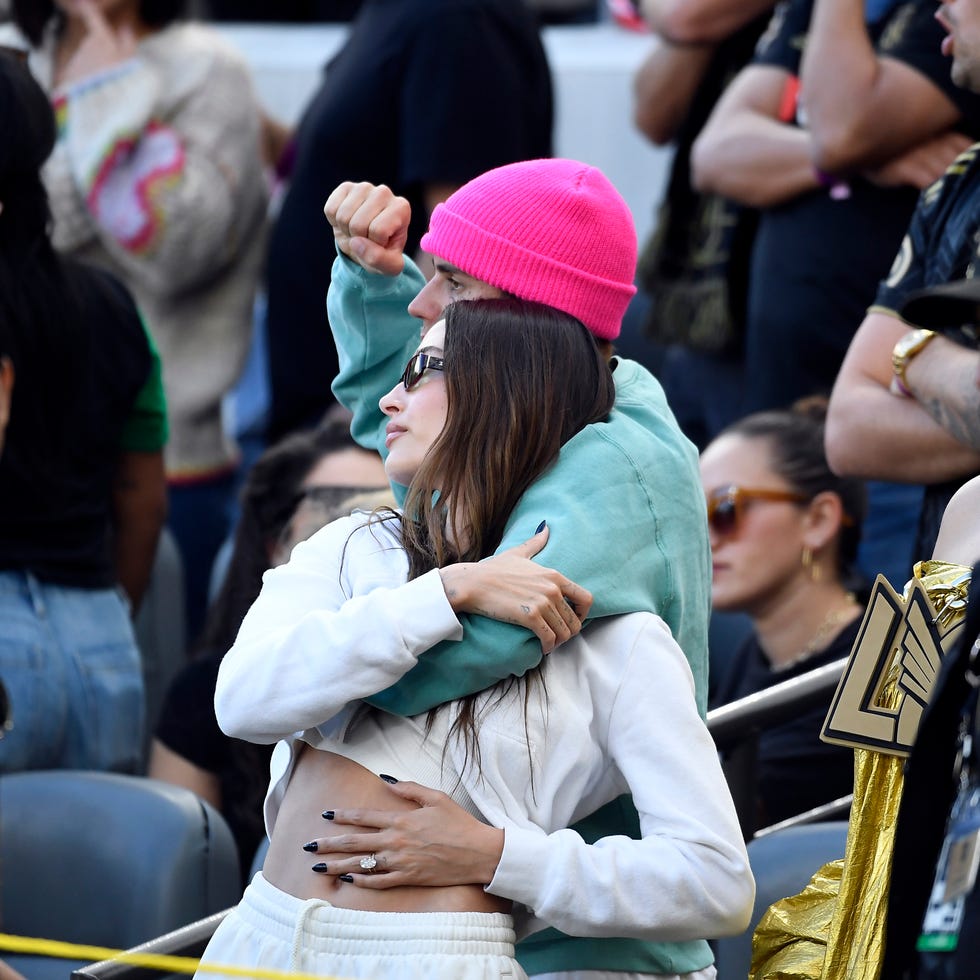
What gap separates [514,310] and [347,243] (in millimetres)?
261

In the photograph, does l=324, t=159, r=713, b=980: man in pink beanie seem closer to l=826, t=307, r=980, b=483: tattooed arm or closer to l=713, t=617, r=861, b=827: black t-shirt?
l=826, t=307, r=980, b=483: tattooed arm

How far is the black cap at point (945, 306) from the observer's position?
4.88ft

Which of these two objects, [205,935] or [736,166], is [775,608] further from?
[205,935]

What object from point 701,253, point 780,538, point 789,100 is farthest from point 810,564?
point 789,100

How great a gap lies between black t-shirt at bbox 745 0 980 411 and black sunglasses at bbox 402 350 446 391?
1.44 m

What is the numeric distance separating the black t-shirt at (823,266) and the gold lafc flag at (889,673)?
4.71 feet

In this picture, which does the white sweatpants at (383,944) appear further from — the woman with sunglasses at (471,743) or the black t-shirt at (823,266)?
the black t-shirt at (823,266)

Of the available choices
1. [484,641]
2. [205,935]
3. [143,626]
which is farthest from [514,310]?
[143,626]

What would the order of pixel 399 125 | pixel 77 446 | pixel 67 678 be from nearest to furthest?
pixel 67 678
pixel 77 446
pixel 399 125

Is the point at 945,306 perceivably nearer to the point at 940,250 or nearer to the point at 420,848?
the point at 420,848

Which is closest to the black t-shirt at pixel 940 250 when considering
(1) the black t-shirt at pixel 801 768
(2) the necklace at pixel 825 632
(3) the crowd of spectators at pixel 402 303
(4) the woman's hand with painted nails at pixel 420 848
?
(3) the crowd of spectators at pixel 402 303

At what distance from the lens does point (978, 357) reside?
2.19m

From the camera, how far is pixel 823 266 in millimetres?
3104

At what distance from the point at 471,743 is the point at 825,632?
160 cm
